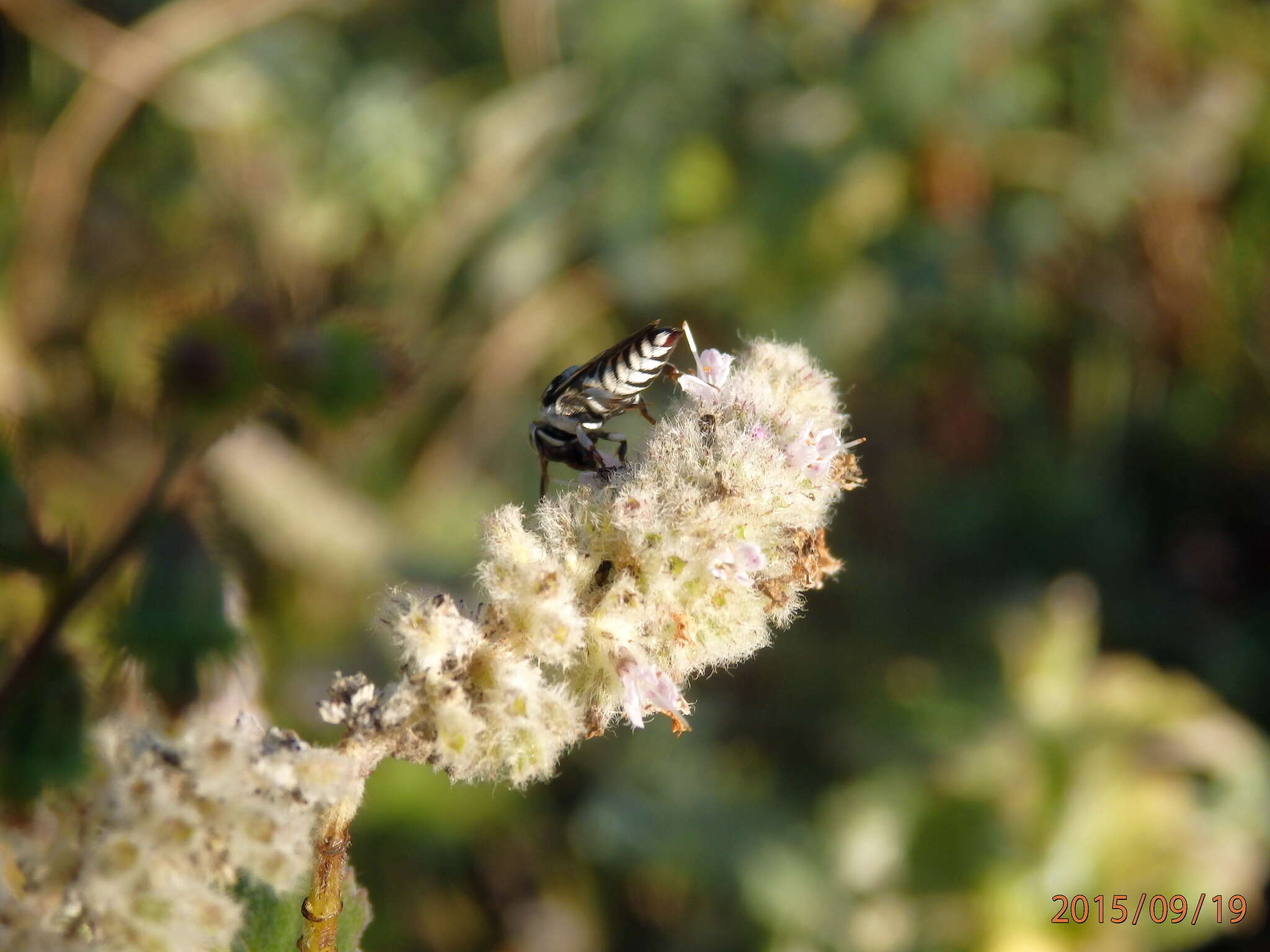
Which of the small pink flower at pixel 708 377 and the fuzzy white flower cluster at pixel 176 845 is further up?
the small pink flower at pixel 708 377

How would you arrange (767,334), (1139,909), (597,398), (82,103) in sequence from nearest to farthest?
(597,398) → (1139,909) → (767,334) → (82,103)

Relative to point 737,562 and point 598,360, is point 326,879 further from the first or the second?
point 598,360

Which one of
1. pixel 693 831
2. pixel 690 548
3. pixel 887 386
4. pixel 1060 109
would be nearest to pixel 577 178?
pixel 887 386

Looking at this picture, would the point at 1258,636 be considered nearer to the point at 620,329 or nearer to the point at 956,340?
the point at 956,340

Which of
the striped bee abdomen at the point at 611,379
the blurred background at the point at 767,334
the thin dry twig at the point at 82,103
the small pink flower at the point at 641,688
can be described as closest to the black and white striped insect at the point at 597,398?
the striped bee abdomen at the point at 611,379

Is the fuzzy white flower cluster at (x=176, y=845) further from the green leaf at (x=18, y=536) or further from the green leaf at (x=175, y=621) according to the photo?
the green leaf at (x=18, y=536)

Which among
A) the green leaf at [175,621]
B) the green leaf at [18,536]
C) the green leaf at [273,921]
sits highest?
the green leaf at [18,536]

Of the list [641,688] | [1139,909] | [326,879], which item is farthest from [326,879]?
[1139,909]
